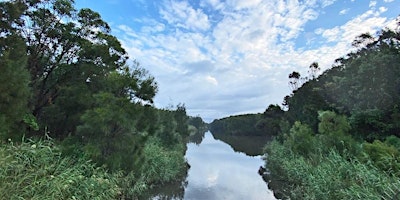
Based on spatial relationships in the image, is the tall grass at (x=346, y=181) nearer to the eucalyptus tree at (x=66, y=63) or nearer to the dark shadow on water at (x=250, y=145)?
the eucalyptus tree at (x=66, y=63)

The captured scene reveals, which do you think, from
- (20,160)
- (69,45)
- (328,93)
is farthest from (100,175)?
(328,93)

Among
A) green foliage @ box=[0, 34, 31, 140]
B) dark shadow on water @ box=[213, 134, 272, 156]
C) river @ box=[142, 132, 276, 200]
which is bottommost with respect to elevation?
river @ box=[142, 132, 276, 200]

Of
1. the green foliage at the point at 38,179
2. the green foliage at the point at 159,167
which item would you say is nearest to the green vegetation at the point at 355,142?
the green foliage at the point at 159,167

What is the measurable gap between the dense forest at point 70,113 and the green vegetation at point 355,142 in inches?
205

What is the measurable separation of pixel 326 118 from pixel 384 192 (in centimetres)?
713

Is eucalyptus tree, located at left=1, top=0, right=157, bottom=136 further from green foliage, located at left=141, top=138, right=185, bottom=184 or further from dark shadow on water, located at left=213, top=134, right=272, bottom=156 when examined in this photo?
dark shadow on water, located at left=213, top=134, right=272, bottom=156

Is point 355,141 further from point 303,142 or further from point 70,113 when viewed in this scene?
point 70,113

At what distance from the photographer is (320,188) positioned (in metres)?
7.61

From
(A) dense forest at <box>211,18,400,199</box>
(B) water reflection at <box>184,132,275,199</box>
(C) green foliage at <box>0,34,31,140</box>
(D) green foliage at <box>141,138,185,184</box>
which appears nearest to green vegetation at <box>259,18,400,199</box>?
(A) dense forest at <box>211,18,400,199</box>

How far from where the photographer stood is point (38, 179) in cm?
499

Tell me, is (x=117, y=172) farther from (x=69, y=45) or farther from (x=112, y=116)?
(x=69, y=45)

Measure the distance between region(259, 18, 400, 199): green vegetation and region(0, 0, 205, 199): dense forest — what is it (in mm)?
5197

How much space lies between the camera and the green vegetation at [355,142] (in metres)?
6.76

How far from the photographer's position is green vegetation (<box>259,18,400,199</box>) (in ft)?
22.2
